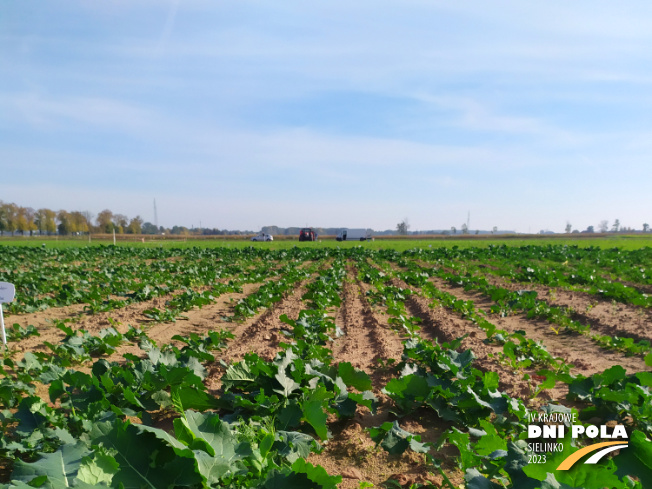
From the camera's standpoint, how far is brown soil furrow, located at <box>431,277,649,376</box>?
18.3ft

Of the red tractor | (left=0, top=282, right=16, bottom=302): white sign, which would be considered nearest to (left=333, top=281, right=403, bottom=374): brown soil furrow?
(left=0, top=282, right=16, bottom=302): white sign

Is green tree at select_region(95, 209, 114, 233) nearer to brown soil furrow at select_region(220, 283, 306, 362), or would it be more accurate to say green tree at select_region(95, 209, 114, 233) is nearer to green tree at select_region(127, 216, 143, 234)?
green tree at select_region(127, 216, 143, 234)

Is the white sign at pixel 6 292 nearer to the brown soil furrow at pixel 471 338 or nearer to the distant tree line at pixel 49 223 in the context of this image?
the brown soil furrow at pixel 471 338

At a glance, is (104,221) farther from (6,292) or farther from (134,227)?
(6,292)

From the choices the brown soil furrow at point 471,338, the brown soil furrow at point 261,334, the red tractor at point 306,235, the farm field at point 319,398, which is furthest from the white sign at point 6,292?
the red tractor at point 306,235

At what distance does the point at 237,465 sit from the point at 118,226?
4551 inches

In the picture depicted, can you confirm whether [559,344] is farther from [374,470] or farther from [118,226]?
[118,226]

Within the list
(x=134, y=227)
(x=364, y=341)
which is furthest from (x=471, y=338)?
(x=134, y=227)

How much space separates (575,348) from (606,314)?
3146 millimetres

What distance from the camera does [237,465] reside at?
227 centimetres

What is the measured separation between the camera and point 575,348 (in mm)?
6605

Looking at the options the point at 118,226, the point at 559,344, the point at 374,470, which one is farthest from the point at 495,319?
the point at 118,226

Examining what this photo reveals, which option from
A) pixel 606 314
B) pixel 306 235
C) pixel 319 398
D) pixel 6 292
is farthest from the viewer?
pixel 306 235

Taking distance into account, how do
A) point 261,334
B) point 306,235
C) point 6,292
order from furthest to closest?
point 306,235
point 261,334
point 6,292
